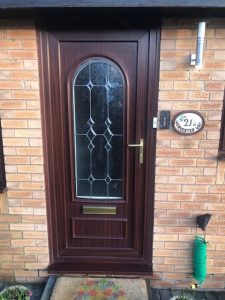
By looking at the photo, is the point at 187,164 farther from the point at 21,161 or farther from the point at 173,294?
the point at 21,161

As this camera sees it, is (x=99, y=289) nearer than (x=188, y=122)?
No

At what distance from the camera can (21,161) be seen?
8.30 feet

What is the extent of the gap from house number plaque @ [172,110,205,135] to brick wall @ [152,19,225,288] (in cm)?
5

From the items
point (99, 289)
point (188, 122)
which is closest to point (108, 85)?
point (188, 122)

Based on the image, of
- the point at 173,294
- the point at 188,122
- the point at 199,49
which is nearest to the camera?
the point at 199,49

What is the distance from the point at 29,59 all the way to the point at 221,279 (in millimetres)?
2791

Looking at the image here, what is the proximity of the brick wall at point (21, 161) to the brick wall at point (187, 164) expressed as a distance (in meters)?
1.11

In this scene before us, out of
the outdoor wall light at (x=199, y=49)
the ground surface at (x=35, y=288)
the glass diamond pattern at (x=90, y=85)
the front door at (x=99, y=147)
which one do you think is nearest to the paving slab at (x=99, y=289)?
the front door at (x=99, y=147)

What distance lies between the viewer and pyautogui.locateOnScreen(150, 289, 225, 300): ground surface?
2.65 m

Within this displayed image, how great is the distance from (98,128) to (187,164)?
876mm

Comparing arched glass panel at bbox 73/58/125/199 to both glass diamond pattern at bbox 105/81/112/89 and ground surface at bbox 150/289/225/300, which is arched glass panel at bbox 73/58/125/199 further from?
ground surface at bbox 150/289/225/300

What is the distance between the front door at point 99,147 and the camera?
7.73 feet

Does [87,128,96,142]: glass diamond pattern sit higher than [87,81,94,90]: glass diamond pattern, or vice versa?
[87,81,94,90]: glass diamond pattern

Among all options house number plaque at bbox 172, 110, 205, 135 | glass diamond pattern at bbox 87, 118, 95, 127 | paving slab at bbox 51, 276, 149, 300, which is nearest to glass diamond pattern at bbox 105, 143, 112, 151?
glass diamond pattern at bbox 87, 118, 95, 127
